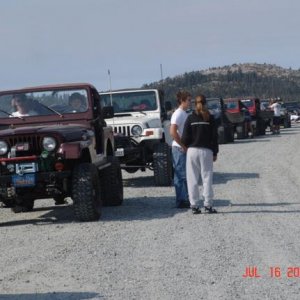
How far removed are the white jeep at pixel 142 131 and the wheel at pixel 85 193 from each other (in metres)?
4.45

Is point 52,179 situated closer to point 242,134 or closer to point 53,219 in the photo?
point 53,219

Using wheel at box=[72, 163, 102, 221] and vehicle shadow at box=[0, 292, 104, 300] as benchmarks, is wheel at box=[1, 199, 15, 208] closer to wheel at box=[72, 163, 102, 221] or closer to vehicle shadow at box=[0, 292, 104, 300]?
wheel at box=[72, 163, 102, 221]

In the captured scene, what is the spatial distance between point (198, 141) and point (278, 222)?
5.34 feet

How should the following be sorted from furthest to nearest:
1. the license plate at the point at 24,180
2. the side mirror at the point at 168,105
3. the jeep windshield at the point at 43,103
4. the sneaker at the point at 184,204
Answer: the side mirror at the point at 168,105, the jeep windshield at the point at 43,103, the sneaker at the point at 184,204, the license plate at the point at 24,180

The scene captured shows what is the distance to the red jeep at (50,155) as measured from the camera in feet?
33.6

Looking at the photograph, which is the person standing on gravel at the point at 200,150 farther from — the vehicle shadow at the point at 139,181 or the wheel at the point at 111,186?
the vehicle shadow at the point at 139,181

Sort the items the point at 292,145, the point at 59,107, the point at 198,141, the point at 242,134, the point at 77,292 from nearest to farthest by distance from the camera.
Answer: the point at 77,292
the point at 198,141
the point at 59,107
the point at 292,145
the point at 242,134

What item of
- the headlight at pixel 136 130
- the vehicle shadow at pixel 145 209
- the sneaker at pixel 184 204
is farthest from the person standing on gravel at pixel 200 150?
the headlight at pixel 136 130

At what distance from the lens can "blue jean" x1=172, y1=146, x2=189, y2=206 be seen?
37.3 ft

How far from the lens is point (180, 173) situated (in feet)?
37.6

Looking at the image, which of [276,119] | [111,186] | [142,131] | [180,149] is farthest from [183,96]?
[276,119]

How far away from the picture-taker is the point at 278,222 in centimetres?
982

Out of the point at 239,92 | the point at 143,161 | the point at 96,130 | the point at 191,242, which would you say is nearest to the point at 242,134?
the point at 143,161

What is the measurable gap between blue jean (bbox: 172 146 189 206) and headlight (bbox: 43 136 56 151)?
197cm
